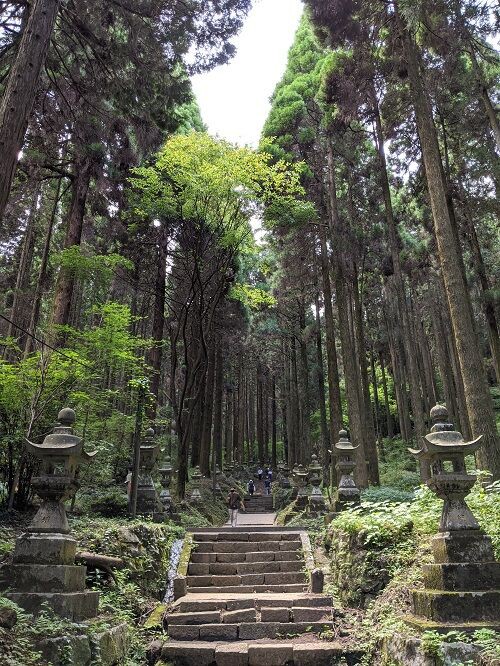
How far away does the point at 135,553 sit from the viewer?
27.3 feet

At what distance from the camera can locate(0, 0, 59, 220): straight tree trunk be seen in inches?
223

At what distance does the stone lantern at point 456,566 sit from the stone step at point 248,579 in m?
4.73

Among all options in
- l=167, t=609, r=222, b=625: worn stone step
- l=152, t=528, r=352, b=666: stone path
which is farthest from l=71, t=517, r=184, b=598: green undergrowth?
l=167, t=609, r=222, b=625: worn stone step

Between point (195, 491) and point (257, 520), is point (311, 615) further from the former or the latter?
point (257, 520)

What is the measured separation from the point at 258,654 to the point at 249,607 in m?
1.46

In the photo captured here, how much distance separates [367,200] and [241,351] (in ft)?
44.2

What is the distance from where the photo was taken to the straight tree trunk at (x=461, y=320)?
26.5 ft

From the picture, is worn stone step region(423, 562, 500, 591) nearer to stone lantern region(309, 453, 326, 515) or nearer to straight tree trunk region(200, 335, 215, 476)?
stone lantern region(309, 453, 326, 515)

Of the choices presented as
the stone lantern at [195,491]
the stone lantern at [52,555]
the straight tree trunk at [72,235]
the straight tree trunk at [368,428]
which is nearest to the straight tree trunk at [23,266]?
the straight tree trunk at [72,235]

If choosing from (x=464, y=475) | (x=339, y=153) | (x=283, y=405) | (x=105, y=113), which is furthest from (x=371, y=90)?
(x=283, y=405)

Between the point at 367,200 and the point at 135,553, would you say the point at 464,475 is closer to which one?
the point at 135,553

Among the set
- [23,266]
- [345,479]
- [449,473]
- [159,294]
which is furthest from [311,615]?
[23,266]

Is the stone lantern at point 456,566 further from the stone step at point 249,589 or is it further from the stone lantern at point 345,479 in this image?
the stone lantern at point 345,479

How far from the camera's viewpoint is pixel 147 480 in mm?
12516
